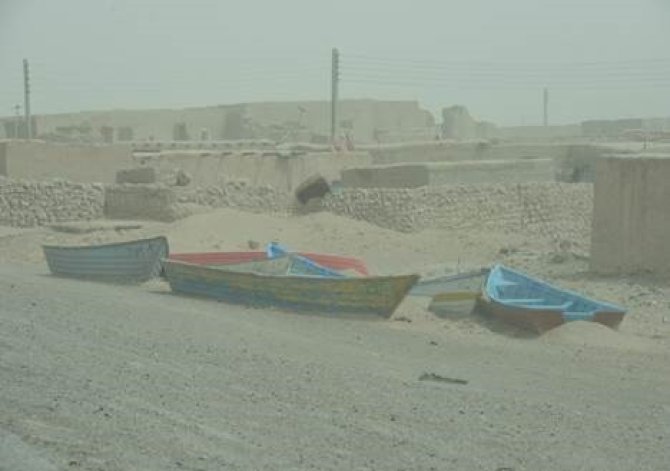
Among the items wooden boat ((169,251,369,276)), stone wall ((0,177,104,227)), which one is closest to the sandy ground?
wooden boat ((169,251,369,276))

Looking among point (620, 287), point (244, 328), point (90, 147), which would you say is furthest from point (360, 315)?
point (90, 147)

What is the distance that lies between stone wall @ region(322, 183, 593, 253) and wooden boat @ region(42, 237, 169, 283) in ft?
28.0

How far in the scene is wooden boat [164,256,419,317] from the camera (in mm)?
14805

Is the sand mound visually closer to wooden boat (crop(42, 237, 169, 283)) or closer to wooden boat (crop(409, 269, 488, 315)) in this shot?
wooden boat (crop(409, 269, 488, 315))

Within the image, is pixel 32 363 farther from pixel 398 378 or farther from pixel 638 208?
pixel 638 208

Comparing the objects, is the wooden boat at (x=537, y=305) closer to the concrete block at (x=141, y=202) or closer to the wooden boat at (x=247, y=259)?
the wooden boat at (x=247, y=259)

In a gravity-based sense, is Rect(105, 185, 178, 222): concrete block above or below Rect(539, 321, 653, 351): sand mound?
above

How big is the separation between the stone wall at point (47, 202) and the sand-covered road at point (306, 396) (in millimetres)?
12363

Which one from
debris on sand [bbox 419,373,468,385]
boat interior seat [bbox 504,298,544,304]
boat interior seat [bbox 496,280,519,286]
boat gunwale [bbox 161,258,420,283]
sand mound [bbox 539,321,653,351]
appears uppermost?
boat gunwale [bbox 161,258,420,283]

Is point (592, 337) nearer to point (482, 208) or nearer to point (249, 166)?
point (482, 208)

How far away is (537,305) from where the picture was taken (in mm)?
14891

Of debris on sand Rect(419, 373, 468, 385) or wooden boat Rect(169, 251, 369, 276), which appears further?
wooden boat Rect(169, 251, 369, 276)

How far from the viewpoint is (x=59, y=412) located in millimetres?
7633

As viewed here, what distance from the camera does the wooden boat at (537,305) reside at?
14203 millimetres
